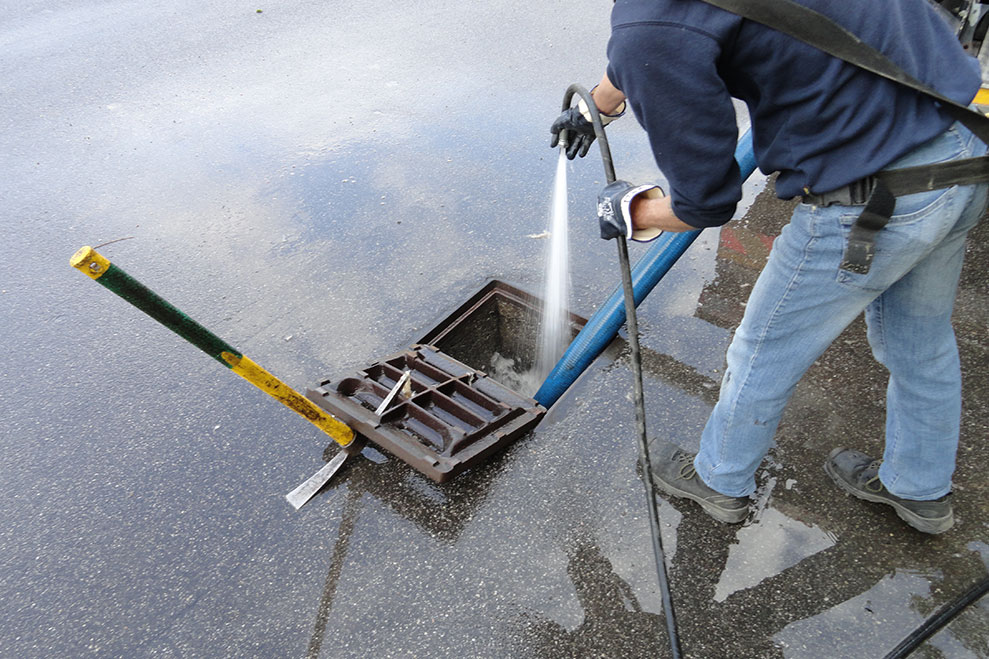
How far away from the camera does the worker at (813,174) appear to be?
1.26 metres

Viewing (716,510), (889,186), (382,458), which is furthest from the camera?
(382,458)

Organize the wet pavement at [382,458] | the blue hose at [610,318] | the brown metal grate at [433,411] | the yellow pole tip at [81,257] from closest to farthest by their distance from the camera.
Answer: the yellow pole tip at [81,257]
the wet pavement at [382,458]
the brown metal grate at [433,411]
the blue hose at [610,318]

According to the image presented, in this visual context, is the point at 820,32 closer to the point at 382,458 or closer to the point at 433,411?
the point at 433,411

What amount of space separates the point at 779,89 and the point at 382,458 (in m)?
1.63

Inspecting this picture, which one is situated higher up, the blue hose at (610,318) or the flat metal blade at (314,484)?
the blue hose at (610,318)

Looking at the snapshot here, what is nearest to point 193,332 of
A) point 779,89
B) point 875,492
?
point 779,89

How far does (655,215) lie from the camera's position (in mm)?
1652

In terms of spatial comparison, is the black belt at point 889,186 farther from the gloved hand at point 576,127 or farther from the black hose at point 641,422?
the gloved hand at point 576,127

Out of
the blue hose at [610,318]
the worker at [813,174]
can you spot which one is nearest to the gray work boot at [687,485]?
the worker at [813,174]

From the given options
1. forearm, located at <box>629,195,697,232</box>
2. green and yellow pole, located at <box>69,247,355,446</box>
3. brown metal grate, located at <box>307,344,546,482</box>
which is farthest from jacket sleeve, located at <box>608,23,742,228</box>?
green and yellow pole, located at <box>69,247,355,446</box>

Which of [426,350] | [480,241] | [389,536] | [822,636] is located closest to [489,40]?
[480,241]

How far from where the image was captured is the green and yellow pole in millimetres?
1561

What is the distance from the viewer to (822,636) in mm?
1753

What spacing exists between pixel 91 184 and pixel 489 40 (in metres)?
3.11
